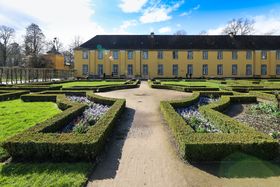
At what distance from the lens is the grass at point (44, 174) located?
4164 millimetres

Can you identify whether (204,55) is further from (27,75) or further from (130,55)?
(27,75)

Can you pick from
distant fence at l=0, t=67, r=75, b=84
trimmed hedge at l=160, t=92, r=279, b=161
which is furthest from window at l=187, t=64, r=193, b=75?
trimmed hedge at l=160, t=92, r=279, b=161

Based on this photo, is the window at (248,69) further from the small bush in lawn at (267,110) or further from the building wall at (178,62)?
the small bush in lawn at (267,110)

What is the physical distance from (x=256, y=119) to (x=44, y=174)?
23.0ft

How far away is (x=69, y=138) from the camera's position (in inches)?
212

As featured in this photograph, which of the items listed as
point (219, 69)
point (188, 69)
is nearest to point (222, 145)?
point (188, 69)

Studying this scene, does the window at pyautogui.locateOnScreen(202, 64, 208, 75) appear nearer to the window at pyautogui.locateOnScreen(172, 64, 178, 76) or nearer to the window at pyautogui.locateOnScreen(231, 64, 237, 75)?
the window at pyautogui.locateOnScreen(231, 64, 237, 75)

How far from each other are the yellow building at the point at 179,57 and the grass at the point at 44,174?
3780 cm

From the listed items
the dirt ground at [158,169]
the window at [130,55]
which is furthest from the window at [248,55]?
the dirt ground at [158,169]

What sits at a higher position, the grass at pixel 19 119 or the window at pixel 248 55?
the window at pixel 248 55

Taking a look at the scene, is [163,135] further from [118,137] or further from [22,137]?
[22,137]

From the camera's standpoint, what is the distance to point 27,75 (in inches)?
1113

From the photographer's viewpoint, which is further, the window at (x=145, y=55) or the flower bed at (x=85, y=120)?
the window at (x=145, y=55)

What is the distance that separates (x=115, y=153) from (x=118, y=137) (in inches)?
46.1
